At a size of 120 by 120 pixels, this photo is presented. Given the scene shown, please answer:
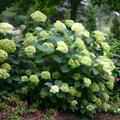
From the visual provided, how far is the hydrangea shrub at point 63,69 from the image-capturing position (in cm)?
304

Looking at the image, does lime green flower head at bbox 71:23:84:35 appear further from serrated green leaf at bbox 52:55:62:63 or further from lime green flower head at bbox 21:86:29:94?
lime green flower head at bbox 21:86:29:94

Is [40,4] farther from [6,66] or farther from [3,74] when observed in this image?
[3,74]

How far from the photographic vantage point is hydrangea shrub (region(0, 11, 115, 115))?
304 centimetres

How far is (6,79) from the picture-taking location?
3180 millimetres

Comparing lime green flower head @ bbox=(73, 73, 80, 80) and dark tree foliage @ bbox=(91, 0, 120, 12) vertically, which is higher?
dark tree foliage @ bbox=(91, 0, 120, 12)

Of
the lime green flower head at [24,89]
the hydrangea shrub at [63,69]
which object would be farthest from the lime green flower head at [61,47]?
the lime green flower head at [24,89]

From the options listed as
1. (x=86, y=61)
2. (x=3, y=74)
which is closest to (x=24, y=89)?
(x=3, y=74)

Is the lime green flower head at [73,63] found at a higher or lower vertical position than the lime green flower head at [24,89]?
higher

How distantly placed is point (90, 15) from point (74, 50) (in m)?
6.98

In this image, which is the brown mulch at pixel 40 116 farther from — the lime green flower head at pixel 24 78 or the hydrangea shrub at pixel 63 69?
the lime green flower head at pixel 24 78

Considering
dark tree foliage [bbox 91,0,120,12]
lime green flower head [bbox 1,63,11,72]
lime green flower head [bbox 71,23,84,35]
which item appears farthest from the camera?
dark tree foliage [bbox 91,0,120,12]

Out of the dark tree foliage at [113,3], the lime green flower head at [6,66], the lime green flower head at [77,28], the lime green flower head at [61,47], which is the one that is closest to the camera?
the lime green flower head at [61,47]

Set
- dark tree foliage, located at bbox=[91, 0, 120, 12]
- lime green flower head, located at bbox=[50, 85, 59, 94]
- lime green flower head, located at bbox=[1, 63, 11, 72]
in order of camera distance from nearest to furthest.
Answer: lime green flower head, located at bbox=[50, 85, 59, 94], lime green flower head, located at bbox=[1, 63, 11, 72], dark tree foliage, located at bbox=[91, 0, 120, 12]

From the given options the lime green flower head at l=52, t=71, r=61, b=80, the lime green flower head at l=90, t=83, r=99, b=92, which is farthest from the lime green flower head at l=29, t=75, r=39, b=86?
the lime green flower head at l=90, t=83, r=99, b=92
